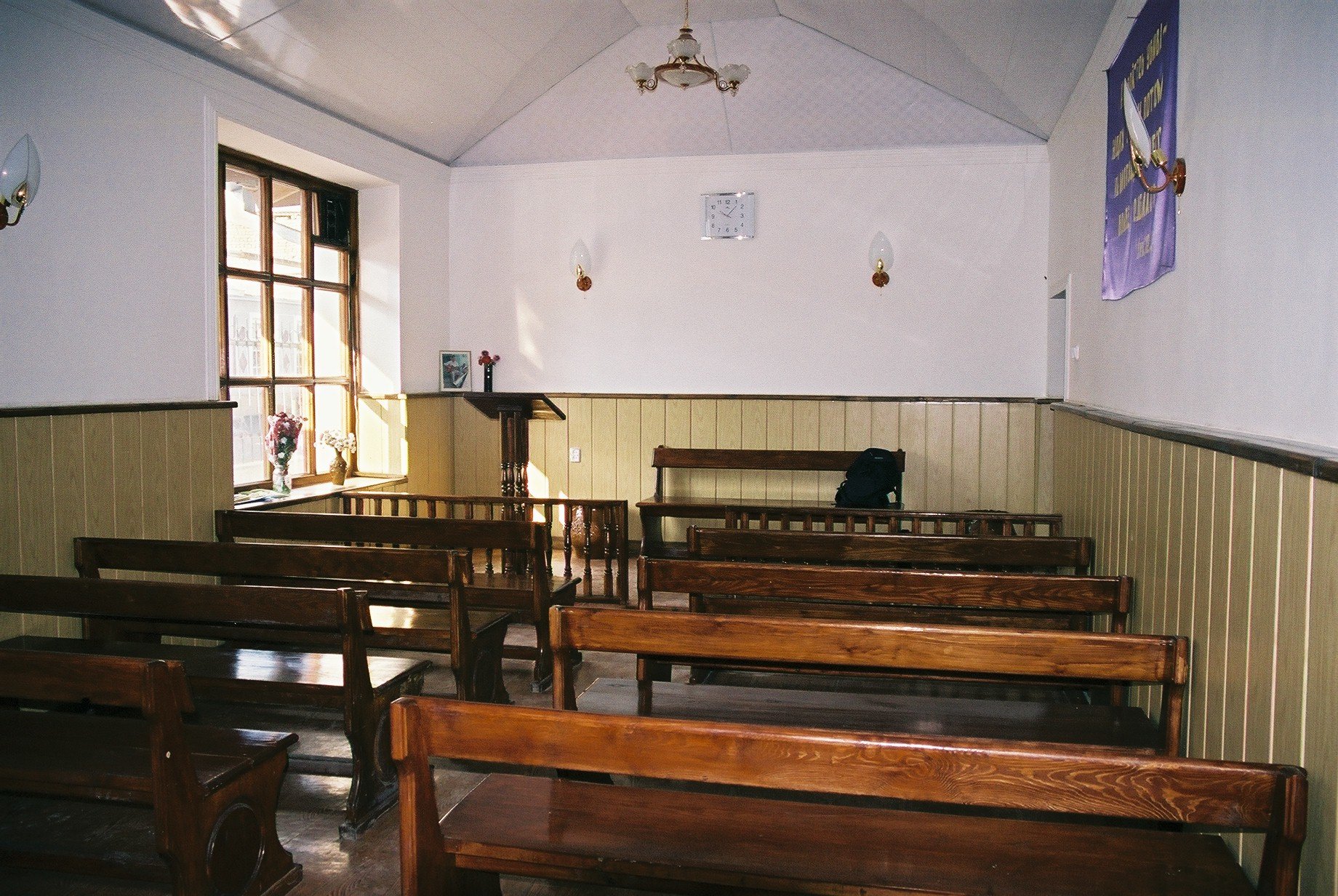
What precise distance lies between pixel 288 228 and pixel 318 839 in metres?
4.88

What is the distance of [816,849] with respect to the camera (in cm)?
184

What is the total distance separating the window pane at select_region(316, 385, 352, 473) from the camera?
23.2 ft

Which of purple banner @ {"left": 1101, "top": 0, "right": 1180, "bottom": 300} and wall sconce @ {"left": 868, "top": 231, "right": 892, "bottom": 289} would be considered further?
wall sconce @ {"left": 868, "top": 231, "right": 892, "bottom": 289}

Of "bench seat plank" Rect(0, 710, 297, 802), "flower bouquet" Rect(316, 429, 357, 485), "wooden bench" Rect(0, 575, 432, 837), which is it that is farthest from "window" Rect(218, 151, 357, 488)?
"bench seat plank" Rect(0, 710, 297, 802)

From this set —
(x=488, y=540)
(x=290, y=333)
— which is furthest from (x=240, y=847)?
(x=290, y=333)

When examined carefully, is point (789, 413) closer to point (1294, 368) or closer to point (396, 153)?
point (396, 153)

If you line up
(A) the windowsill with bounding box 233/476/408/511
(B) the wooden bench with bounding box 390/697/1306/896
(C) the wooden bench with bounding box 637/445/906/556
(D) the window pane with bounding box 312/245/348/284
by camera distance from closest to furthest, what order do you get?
(B) the wooden bench with bounding box 390/697/1306/896 < (A) the windowsill with bounding box 233/476/408/511 < (C) the wooden bench with bounding box 637/445/906/556 < (D) the window pane with bounding box 312/245/348/284

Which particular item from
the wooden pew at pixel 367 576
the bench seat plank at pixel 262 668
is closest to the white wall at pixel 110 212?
the wooden pew at pixel 367 576

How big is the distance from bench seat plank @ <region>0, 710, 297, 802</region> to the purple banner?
292cm

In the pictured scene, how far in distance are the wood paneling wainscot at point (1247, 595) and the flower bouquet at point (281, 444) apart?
15.6ft

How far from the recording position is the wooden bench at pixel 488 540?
440cm

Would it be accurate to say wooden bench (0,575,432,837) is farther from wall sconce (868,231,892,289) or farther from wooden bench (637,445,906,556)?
wall sconce (868,231,892,289)

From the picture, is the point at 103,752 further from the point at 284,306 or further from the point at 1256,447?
the point at 284,306

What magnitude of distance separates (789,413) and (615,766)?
6.06 metres
